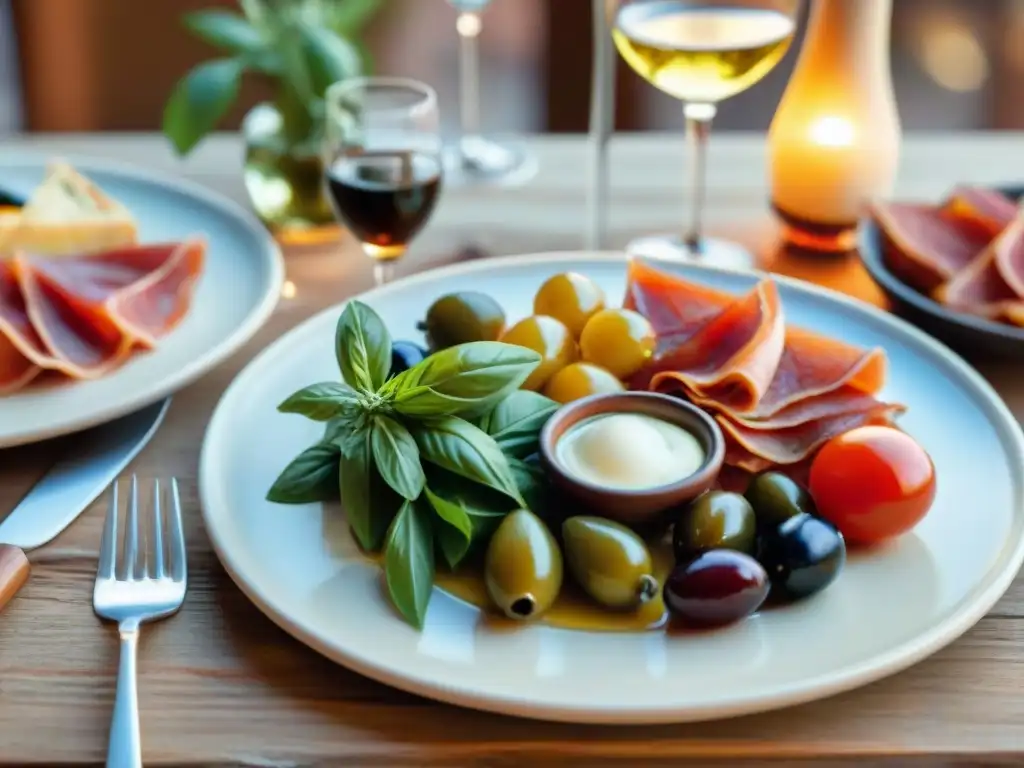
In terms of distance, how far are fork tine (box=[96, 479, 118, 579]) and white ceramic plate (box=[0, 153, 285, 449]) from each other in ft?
0.42

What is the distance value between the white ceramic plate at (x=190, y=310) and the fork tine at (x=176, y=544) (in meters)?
0.13

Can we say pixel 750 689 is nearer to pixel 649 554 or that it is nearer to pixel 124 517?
pixel 649 554

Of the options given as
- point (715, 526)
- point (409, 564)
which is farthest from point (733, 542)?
point (409, 564)

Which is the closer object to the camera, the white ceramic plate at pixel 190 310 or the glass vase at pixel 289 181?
the white ceramic plate at pixel 190 310

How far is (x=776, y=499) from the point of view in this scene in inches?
35.4

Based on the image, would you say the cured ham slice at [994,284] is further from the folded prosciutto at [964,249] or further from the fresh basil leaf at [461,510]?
the fresh basil leaf at [461,510]

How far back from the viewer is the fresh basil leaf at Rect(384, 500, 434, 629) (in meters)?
0.83

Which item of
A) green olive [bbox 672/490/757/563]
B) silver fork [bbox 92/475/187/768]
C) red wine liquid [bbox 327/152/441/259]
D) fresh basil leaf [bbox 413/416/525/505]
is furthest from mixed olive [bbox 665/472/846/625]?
red wine liquid [bbox 327/152/441/259]

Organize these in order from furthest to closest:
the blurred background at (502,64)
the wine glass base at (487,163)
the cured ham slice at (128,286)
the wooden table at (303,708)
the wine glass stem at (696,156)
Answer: the blurred background at (502,64)
the wine glass base at (487,163)
the wine glass stem at (696,156)
the cured ham slice at (128,286)
the wooden table at (303,708)

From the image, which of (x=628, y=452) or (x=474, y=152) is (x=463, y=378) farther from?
(x=474, y=152)

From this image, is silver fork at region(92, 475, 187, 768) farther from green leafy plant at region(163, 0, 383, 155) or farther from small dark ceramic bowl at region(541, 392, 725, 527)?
green leafy plant at region(163, 0, 383, 155)

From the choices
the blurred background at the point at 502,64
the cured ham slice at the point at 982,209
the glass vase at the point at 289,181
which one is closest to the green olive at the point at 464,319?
the glass vase at the point at 289,181

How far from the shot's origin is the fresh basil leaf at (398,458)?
2.79 ft

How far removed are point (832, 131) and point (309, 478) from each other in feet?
2.68
